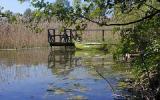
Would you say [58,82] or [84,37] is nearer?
[58,82]

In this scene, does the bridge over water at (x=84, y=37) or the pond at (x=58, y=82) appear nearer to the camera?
the pond at (x=58, y=82)

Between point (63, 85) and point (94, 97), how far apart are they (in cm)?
205

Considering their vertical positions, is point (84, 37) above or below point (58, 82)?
above

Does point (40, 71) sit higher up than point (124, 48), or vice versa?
point (124, 48)

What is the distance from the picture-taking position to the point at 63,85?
462 inches

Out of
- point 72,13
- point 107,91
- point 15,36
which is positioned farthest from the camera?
point 15,36

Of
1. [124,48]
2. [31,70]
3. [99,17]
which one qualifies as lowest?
[31,70]

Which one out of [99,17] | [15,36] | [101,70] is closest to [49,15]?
[99,17]

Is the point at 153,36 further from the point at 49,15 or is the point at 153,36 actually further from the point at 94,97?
the point at 49,15

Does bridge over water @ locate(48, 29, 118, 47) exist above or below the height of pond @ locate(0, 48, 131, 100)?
above

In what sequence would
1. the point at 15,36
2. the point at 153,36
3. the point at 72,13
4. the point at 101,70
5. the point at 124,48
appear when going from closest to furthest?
A: the point at 72,13, the point at 124,48, the point at 153,36, the point at 101,70, the point at 15,36

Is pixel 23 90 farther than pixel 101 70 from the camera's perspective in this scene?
No

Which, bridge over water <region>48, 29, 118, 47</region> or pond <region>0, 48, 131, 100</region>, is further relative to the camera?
bridge over water <region>48, 29, 118, 47</region>

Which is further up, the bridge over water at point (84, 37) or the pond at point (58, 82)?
the bridge over water at point (84, 37)
